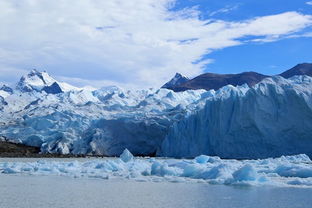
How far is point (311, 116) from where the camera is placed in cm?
3142

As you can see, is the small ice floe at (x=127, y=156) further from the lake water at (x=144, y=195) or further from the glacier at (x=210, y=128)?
the glacier at (x=210, y=128)

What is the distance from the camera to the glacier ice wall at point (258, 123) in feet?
104

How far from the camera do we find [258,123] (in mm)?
32812

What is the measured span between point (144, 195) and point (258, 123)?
67.9 ft

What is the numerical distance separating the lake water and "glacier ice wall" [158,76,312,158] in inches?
679

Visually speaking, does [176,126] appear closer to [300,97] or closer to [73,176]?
[300,97]

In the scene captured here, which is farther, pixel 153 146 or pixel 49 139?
pixel 49 139

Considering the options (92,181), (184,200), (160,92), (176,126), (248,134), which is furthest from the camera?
(160,92)

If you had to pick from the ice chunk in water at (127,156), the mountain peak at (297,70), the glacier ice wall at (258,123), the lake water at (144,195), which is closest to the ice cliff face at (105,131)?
the glacier ice wall at (258,123)

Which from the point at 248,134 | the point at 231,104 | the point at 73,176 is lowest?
the point at 73,176

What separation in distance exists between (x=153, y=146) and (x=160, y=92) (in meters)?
20.9

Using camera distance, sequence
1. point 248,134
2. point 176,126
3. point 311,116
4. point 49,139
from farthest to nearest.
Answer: point 49,139 → point 176,126 → point 248,134 → point 311,116

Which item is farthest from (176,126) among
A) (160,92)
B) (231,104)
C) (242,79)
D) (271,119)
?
(242,79)

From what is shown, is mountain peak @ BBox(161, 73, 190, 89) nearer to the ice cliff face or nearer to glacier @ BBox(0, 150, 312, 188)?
the ice cliff face
